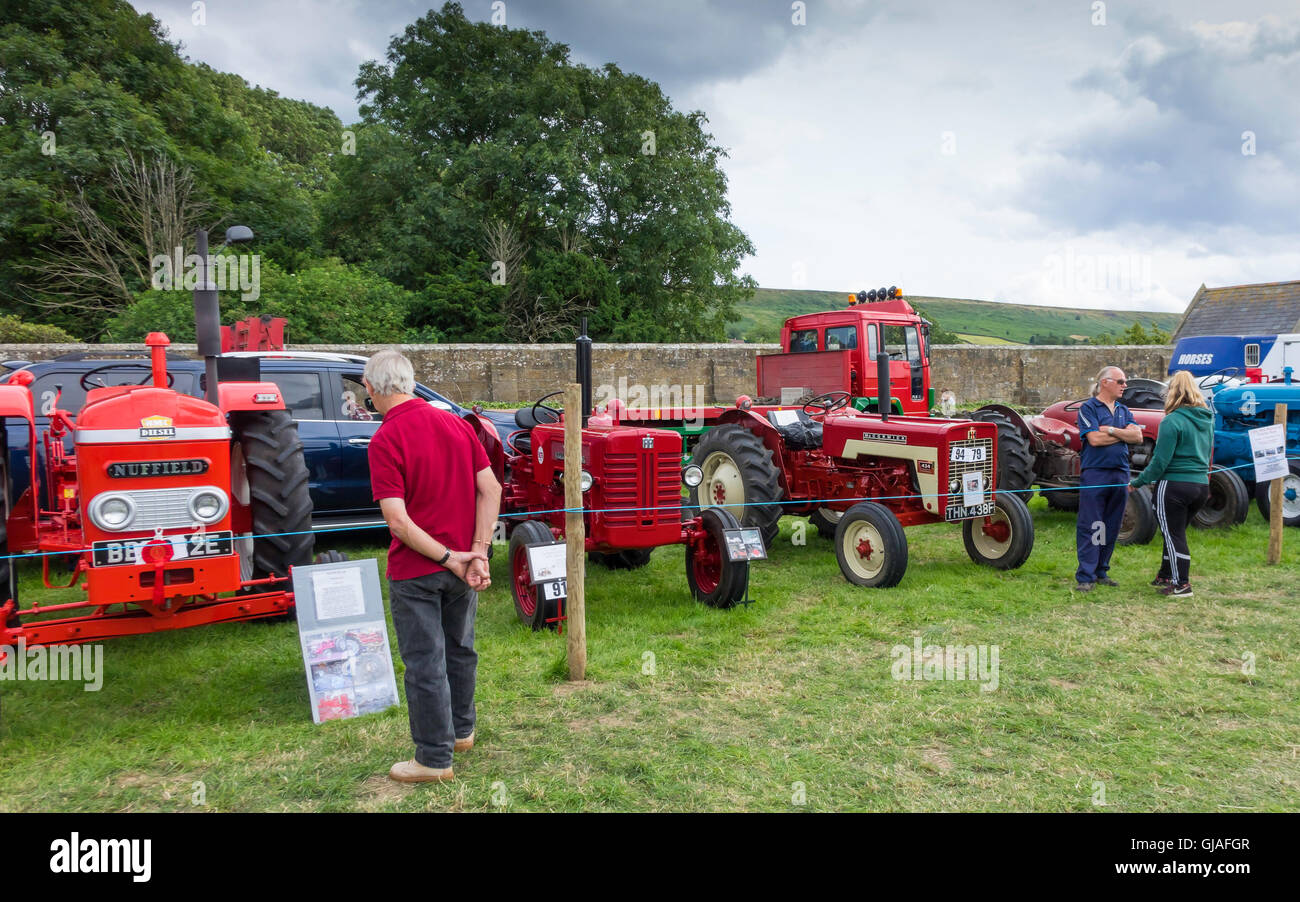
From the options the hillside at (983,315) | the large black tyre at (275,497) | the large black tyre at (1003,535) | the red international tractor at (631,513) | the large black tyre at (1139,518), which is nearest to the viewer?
the large black tyre at (275,497)

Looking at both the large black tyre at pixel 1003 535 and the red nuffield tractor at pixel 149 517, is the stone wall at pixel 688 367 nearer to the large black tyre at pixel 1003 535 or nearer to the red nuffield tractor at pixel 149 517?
the large black tyre at pixel 1003 535

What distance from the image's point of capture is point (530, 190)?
2428 cm

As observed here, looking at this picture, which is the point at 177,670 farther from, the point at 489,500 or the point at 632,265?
the point at 632,265

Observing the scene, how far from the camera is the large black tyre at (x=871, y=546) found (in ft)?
21.0

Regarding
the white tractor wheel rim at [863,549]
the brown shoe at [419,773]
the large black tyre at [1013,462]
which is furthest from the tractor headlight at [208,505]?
the large black tyre at [1013,462]

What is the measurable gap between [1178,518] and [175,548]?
6213 mm

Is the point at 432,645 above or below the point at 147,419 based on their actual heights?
below

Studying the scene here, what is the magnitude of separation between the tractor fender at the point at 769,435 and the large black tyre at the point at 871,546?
989 mm

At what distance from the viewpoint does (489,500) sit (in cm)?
342

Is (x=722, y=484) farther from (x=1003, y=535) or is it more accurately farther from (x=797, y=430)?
(x=1003, y=535)

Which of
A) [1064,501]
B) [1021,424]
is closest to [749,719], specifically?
[1021,424]

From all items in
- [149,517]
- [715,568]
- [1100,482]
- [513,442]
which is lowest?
[715,568]
